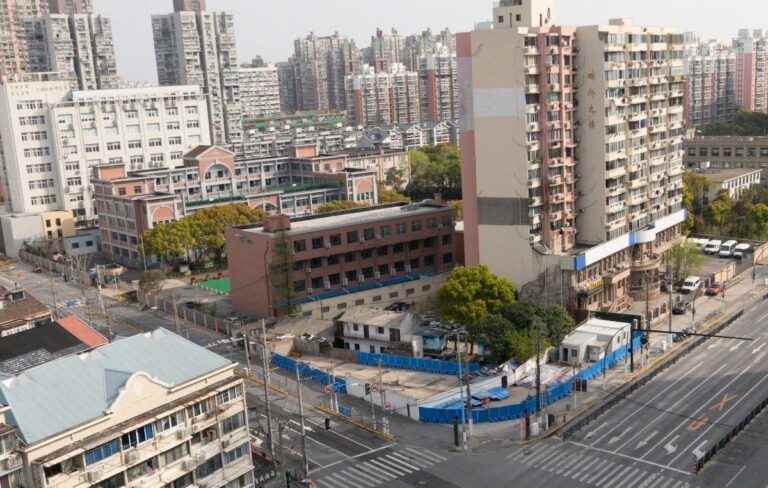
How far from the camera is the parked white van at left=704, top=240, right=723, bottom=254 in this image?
8662 centimetres

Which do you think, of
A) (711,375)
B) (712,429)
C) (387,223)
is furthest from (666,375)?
(387,223)

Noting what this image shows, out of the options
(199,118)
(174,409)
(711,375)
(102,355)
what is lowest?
(711,375)

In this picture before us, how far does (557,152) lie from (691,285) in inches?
773

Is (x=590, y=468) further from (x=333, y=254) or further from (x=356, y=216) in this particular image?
(x=356, y=216)

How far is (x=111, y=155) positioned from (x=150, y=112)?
10.1 m

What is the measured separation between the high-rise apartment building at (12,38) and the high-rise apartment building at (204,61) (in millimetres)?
31652

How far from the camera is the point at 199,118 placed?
13512 centimetres

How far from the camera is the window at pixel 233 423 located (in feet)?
117

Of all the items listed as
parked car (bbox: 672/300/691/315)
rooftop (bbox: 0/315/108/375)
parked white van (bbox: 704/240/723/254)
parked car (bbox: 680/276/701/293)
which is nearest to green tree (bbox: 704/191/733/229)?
parked white van (bbox: 704/240/723/254)

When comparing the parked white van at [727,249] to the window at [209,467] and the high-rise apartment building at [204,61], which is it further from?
the high-rise apartment building at [204,61]

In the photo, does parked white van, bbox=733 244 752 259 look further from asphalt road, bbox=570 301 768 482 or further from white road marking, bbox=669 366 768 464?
white road marking, bbox=669 366 768 464

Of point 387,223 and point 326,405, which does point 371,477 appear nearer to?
point 326,405

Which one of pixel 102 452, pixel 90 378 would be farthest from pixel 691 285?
pixel 102 452

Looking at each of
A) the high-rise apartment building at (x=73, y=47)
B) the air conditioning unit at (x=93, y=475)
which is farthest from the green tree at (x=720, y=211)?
the high-rise apartment building at (x=73, y=47)
